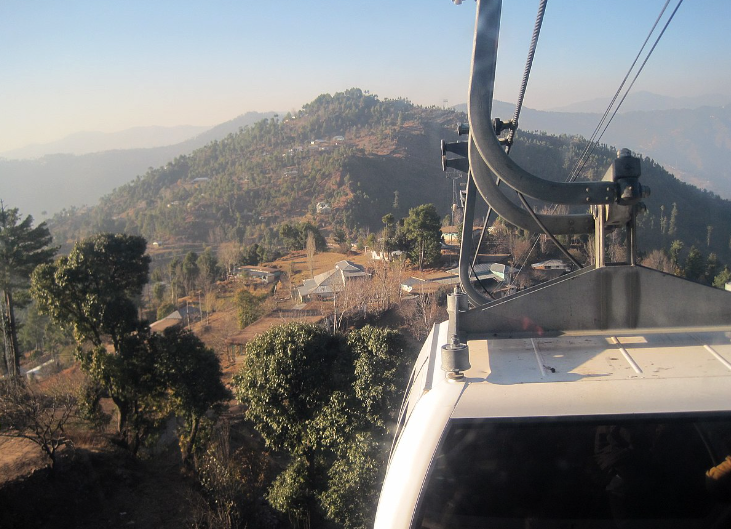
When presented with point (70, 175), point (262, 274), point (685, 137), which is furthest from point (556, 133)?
point (70, 175)

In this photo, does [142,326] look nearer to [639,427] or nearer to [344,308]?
[344,308]

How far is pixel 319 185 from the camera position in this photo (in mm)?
58875

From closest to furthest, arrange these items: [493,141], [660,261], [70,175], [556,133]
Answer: [493,141], [660,261], [556,133], [70,175]

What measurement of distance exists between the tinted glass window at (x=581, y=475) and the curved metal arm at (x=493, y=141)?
80cm

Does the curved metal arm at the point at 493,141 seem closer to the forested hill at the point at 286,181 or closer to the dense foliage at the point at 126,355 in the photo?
the dense foliage at the point at 126,355

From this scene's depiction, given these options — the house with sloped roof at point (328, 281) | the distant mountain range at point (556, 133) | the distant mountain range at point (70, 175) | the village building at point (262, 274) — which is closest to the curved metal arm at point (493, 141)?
the distant mountain range at point (556, 133)

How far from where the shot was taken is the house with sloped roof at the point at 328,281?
2102cm

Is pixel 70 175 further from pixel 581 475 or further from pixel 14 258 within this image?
pixel 581 475

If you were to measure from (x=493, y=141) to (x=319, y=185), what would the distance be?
2286 inches

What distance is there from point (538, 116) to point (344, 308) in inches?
1770

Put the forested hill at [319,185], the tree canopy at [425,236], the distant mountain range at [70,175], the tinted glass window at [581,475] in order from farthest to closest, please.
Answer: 1. the distant mountain range at [70,175]
2. the forested hill at [319,185]
3. the tree canopy at [425,236]
4. the tinted glass window at [581,475]

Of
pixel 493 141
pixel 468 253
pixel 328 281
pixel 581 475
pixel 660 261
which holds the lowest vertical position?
pixel 328 281

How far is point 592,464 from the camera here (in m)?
1.43

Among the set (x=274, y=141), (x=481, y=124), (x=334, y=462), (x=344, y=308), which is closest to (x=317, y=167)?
(x=274, y=141)
